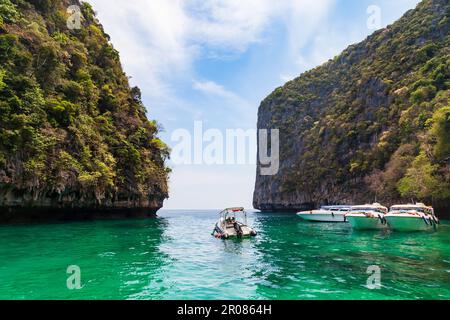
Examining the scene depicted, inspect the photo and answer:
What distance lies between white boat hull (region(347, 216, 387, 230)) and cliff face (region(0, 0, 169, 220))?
31.0 m

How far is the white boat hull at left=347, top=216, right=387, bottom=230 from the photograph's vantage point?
33.7m

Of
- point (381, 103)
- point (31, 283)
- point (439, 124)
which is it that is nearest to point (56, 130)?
point (31, 283)

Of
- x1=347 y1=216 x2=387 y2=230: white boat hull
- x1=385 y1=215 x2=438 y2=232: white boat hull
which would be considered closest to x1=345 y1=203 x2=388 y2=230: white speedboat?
x1=347 y1=216 x2=387 y2=230: white boat hull

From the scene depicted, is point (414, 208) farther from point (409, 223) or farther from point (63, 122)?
point (63, 122)

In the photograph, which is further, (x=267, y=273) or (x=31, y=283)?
(x=267, y=273)

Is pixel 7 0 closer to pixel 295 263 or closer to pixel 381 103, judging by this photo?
pixel 295 263

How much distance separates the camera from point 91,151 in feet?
141

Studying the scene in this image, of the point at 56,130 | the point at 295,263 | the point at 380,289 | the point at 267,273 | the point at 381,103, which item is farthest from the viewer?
the point at 381,103

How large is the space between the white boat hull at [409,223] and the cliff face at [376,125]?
1334 cm

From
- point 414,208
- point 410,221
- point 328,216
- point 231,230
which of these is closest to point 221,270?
point 231,230

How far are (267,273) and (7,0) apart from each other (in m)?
43.7

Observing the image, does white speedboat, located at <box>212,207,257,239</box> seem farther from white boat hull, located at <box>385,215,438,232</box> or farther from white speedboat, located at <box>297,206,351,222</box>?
white speedboat, located at <box>297,206,351,222</box>

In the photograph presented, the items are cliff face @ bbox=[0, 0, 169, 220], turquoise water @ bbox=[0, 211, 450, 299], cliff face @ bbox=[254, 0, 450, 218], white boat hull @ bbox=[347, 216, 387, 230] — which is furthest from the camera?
cliff face @ bbox=[254, 0, 450, 218]

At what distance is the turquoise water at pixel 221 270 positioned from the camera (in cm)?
1112
